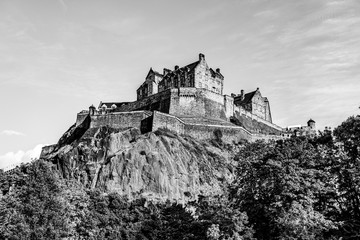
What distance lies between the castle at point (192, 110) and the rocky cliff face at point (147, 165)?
3.72 metres

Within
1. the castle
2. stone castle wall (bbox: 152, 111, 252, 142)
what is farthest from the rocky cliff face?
the castle

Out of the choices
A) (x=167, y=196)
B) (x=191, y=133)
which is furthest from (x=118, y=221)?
(x=191, y=133)

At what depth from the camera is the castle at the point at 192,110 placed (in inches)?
2657

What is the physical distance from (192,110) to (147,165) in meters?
21.0

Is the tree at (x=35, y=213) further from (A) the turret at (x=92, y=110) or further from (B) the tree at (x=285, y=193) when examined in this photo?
(A) the turret at (x=92, y=110)

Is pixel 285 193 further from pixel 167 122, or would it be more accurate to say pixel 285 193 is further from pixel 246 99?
pixel 246 99

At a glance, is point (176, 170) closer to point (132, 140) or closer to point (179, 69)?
point (132, 140)

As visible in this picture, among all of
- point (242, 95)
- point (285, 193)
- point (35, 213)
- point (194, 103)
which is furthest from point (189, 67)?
point (285, 193)

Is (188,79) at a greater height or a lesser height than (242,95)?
lesser

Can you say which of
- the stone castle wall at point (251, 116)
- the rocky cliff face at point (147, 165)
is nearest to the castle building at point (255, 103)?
the stone castle wall at point (251, 116)

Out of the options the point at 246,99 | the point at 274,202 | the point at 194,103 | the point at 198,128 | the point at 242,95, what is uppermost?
the point at 242,95

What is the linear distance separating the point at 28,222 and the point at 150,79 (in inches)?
2202

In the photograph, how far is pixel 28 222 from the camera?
111 feet

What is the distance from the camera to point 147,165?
55.1 m
